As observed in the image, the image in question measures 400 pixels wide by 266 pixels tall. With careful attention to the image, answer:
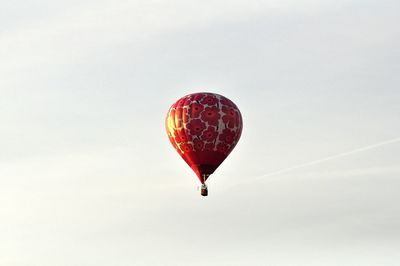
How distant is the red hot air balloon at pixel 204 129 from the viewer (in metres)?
169

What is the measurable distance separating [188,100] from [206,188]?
8.85 m

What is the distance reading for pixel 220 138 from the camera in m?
169

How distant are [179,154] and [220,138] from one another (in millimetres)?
4792

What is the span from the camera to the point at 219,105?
169250 mm

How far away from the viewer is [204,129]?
168625mm

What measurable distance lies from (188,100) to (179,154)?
5687 millimetres

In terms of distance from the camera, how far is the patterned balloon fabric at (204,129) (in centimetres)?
16862

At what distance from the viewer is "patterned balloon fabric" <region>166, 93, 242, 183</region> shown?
169 m

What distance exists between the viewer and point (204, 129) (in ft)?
553

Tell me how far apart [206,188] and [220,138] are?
512cm

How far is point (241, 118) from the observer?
17138cm

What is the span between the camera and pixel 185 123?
554ft

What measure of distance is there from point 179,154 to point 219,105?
656 cm
